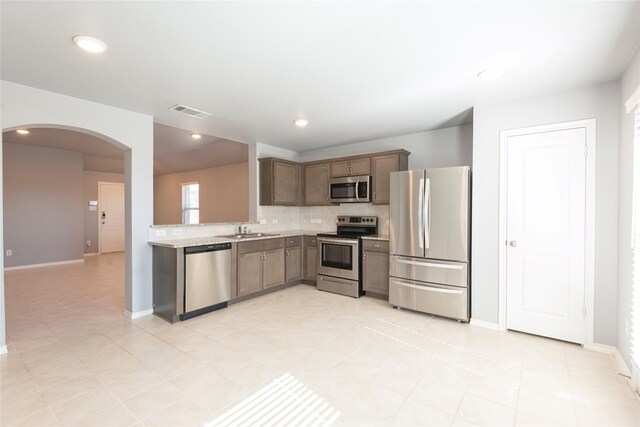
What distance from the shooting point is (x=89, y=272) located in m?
5.97

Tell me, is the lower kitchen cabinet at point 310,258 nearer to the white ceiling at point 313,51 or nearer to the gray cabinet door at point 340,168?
the gray cabinet door at point 340,168

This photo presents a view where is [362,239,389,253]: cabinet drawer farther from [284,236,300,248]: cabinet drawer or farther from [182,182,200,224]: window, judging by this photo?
[182,182,200,224]: window

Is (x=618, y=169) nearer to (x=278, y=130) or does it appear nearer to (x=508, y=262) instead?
(x=508, y=262)

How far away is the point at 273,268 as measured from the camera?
4539 millimetres

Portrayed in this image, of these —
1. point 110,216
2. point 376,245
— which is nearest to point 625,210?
point 376,245

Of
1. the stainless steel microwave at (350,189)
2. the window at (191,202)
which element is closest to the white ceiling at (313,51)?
the stainless steel microwave at (350,189)

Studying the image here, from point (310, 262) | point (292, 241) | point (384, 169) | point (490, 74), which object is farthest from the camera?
point (310, 262)

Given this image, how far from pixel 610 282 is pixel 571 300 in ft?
1.10

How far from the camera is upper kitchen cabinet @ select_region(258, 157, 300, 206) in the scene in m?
4.98

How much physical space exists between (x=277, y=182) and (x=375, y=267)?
2.14 metres

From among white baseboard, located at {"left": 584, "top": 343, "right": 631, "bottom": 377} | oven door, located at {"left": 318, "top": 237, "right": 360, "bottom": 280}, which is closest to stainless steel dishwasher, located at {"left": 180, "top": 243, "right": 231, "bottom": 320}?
oven door, located at {"left": 318, "top": 237, "right": 360, "bottom": 280}

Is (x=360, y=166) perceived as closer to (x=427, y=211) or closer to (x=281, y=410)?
(x=427, y=211)

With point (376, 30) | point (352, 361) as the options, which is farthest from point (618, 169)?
point (352, 361)

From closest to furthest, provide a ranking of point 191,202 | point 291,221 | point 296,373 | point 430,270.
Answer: point 296,373 → point 430,270 → point 291,221 → point 191,202
